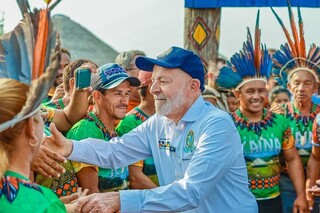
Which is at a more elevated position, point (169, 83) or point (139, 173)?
point (169, 83)

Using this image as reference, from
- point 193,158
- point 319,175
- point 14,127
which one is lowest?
point 319,175

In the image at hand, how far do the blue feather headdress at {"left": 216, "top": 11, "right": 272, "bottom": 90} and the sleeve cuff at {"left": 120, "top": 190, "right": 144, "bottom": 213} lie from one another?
114 inches

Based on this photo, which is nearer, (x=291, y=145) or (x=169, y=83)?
(x=169, y=83)

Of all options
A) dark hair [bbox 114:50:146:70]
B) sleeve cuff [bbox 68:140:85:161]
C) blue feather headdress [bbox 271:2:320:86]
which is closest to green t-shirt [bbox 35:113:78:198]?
sleeve cuff [bbox 68:140:85:161]

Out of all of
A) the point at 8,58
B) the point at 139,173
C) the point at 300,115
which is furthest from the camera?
the point at 300,115

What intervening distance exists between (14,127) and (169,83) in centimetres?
172

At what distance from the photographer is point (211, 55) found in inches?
358

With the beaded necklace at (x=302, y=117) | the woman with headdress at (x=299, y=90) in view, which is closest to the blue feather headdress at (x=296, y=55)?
the woman with headdress at (x=299, y=90)

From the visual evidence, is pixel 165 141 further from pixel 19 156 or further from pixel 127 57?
pixel 127 57

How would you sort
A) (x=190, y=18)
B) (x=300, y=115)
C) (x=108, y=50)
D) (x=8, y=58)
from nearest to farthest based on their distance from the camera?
1. (x=8, y=58)
2. (x=300, y=115)
3. (x=190, y=18)
4. (x=108, y=50)

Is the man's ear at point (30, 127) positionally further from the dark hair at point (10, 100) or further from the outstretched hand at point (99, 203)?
the outstretched hand at point (99, 203)

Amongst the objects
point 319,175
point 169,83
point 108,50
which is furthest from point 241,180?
point 108,50

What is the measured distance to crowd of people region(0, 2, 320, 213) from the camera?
107 inches

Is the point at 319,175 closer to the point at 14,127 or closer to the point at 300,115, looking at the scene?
the point at 300,115
